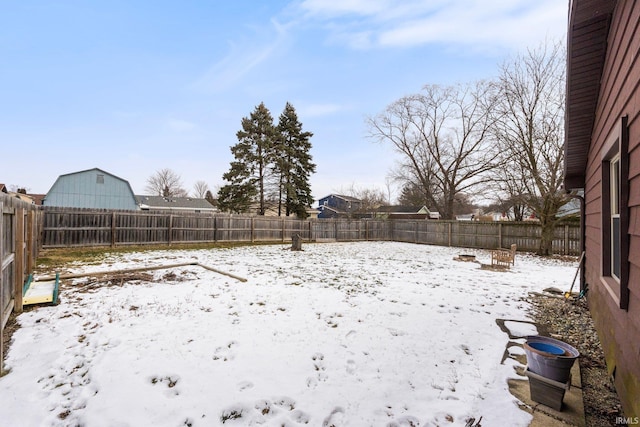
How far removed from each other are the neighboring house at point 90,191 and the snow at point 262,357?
19819 millimetres

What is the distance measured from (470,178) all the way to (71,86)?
24320 mm

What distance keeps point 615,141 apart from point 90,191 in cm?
2681

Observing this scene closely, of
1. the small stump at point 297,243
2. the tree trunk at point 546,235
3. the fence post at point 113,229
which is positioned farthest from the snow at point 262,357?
the tree trunk at point 546,235

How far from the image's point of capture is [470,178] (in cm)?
2270

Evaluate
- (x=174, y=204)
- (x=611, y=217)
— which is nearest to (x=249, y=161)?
(x=174, y=204)

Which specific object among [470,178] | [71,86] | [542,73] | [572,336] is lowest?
[572,336]

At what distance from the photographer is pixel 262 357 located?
290 cm

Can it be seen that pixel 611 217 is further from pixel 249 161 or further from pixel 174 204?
pixel 174 204

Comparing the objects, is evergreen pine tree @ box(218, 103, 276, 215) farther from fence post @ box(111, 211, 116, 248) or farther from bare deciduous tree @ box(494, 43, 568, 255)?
bare deciduous tree @ box(494, 43, 568, 255)

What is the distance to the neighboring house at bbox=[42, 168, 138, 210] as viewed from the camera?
798 inches

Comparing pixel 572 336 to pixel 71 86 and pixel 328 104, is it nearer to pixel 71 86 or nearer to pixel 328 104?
pixel 328 104

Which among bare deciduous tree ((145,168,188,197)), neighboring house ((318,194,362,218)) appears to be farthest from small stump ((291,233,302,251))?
bare deciduous tree ((145,168,188,197))

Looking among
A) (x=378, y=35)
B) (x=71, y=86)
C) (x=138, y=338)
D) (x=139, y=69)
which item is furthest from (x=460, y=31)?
Result: (x=71, y=86)

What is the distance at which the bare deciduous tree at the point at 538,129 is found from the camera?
11852 millimetres
